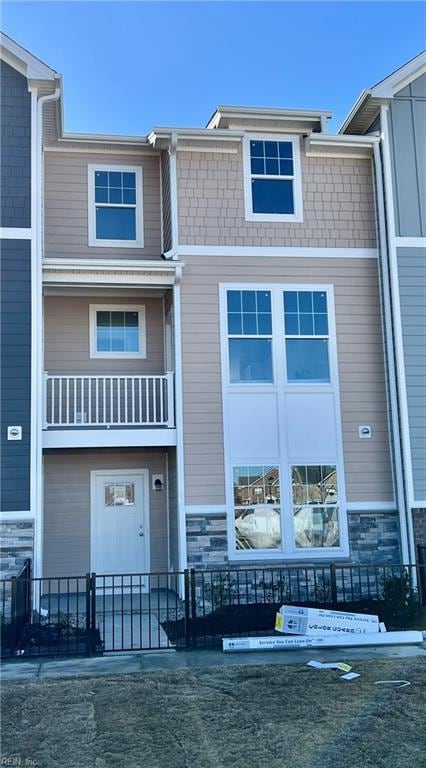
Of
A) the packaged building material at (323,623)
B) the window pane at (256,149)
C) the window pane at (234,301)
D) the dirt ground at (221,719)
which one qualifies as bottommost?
the dirt ground at (221,719)

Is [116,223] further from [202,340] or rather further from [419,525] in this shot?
[419,525]

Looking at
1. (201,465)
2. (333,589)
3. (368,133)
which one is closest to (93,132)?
(368,133)

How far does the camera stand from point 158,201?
1205 cm

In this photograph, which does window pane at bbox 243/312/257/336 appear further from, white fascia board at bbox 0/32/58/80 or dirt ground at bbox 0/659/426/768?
dirt ground at bbox 0/659/426/768

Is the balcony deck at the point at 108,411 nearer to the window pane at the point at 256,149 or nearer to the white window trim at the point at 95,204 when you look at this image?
the white window trim at the point at 95,204

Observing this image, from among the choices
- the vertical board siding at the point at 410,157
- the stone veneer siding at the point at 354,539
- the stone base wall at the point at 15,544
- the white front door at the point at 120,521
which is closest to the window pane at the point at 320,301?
the vertical board siding at the point at 410,157

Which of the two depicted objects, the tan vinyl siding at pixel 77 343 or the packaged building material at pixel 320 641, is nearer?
the packaged building material at pixel 320 641

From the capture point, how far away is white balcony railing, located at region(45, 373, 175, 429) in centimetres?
1063

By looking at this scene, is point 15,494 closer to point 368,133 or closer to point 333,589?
point 333,589

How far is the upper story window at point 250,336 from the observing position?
36.0ft

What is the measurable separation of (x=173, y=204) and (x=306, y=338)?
319 cm

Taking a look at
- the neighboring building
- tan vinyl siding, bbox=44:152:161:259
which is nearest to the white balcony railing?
tan vinyl siding, bbox=44:152:161:259

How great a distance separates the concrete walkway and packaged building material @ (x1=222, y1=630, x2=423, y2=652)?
0.07 metres

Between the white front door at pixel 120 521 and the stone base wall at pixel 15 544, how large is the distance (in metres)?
2.20
